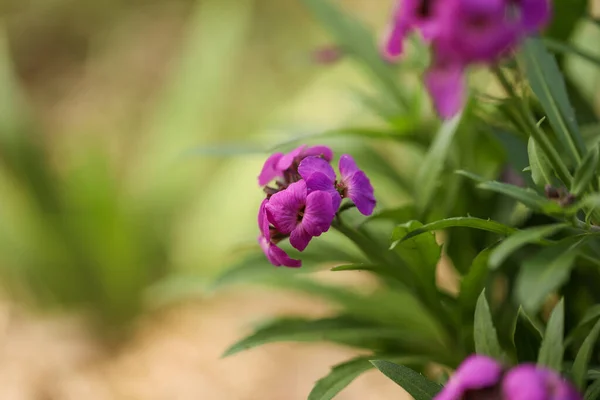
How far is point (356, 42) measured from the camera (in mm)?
929

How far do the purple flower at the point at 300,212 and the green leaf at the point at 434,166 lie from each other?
8.3 inches

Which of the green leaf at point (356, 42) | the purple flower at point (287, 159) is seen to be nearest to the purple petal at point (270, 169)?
the purple flower at point (287, 159)

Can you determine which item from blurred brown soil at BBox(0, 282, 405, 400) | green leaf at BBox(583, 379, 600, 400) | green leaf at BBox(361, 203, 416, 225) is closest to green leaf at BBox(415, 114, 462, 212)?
green leaf at BBox(361, 203, 416, 225)

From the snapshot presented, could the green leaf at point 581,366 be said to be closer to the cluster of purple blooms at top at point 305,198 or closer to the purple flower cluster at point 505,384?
the purple flower cluster at point 505,384

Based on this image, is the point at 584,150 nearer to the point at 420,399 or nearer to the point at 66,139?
the point at 420,399

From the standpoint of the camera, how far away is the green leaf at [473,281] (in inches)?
22.4

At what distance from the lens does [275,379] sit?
126 cm

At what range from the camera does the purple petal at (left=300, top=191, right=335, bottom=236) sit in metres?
0.49

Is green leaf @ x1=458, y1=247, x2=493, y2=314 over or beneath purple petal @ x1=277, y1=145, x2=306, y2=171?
beneath

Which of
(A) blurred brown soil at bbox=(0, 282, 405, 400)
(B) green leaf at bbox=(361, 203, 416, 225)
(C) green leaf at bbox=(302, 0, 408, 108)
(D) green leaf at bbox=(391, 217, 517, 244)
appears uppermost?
(C) green leaf at bbox=(302, 0, 408, 108)

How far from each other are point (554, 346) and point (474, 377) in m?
0.10

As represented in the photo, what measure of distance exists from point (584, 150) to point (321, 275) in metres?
1.03

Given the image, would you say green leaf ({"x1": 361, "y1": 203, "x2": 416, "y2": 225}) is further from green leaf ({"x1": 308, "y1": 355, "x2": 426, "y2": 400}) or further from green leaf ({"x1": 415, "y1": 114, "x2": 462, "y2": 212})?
green leaf ({"x1": 308, "y1": 355, "x2": 426, "y2": 400})

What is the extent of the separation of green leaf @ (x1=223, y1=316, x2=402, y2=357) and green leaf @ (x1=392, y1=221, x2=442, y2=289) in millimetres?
89
